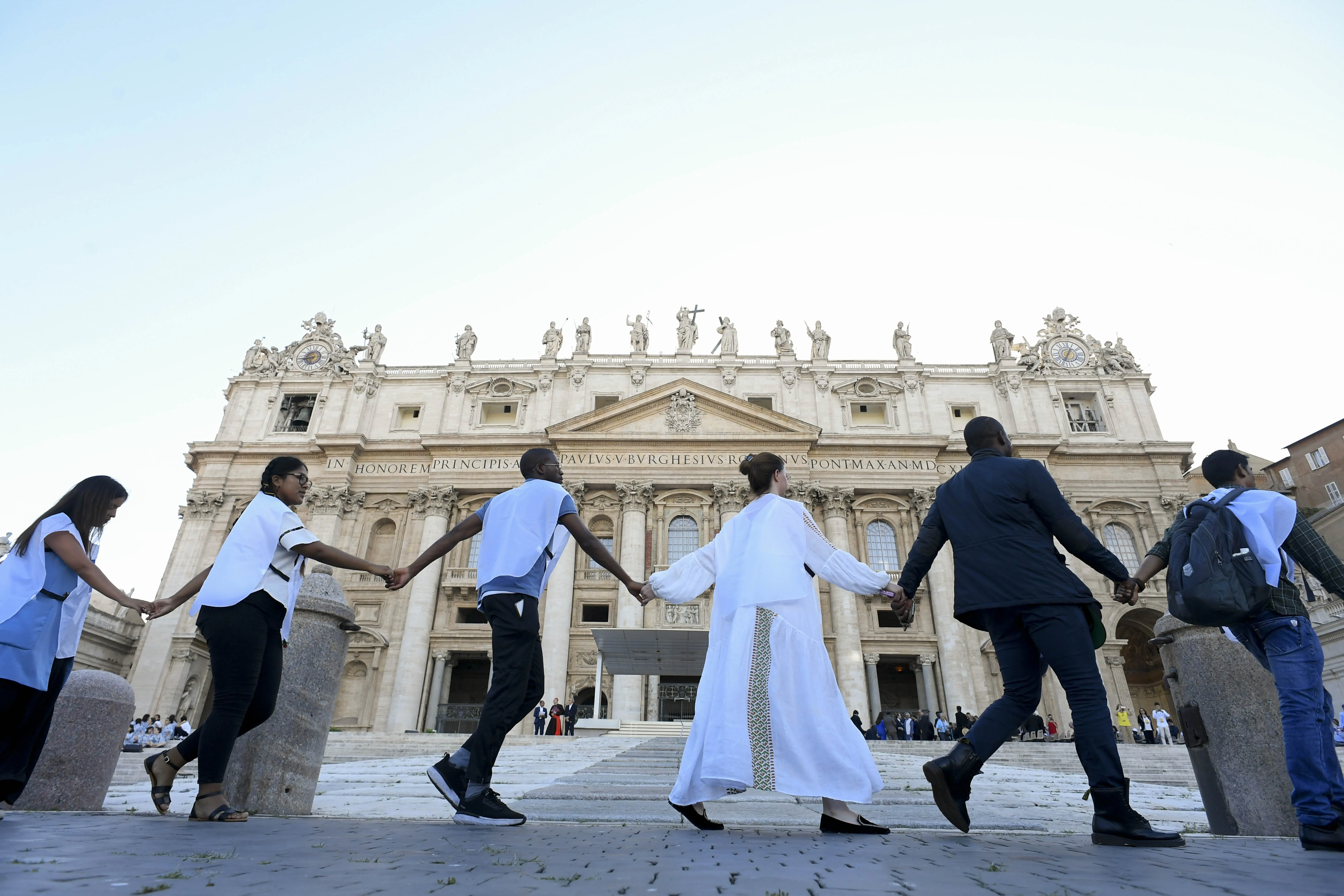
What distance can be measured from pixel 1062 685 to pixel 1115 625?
95.8ft

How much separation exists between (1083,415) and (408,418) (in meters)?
30.9

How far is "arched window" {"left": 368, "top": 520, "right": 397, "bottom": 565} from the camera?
32438mm

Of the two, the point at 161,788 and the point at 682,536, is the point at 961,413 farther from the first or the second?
the point at 161,788

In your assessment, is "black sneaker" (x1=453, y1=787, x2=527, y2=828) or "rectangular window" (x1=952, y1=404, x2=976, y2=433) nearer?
"black sneaker" (x1=453, y1=787, x2=527, y2=828)

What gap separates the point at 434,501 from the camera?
32.0 metres

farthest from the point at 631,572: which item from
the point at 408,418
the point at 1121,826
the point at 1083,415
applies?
the point at 1121,826

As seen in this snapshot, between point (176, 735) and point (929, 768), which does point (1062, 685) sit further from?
point (176, 735)

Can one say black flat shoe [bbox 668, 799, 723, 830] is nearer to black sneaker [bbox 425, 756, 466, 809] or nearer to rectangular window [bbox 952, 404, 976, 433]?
black sneaker [bbox 425, 756, 466, 809]

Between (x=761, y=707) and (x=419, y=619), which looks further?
(x=419, y=619)

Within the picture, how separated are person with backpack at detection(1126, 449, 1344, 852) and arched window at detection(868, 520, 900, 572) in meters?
26.8

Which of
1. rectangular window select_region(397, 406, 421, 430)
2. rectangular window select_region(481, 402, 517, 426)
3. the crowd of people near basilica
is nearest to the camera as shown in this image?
the crowd of people near basilica

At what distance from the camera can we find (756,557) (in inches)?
199

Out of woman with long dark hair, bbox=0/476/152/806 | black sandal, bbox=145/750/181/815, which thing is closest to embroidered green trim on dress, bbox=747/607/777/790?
black sandal, bbox=145/750/181/815

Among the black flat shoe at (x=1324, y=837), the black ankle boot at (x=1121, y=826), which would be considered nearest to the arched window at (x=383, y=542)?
the black ankle boot at (x=1121, y=826)
